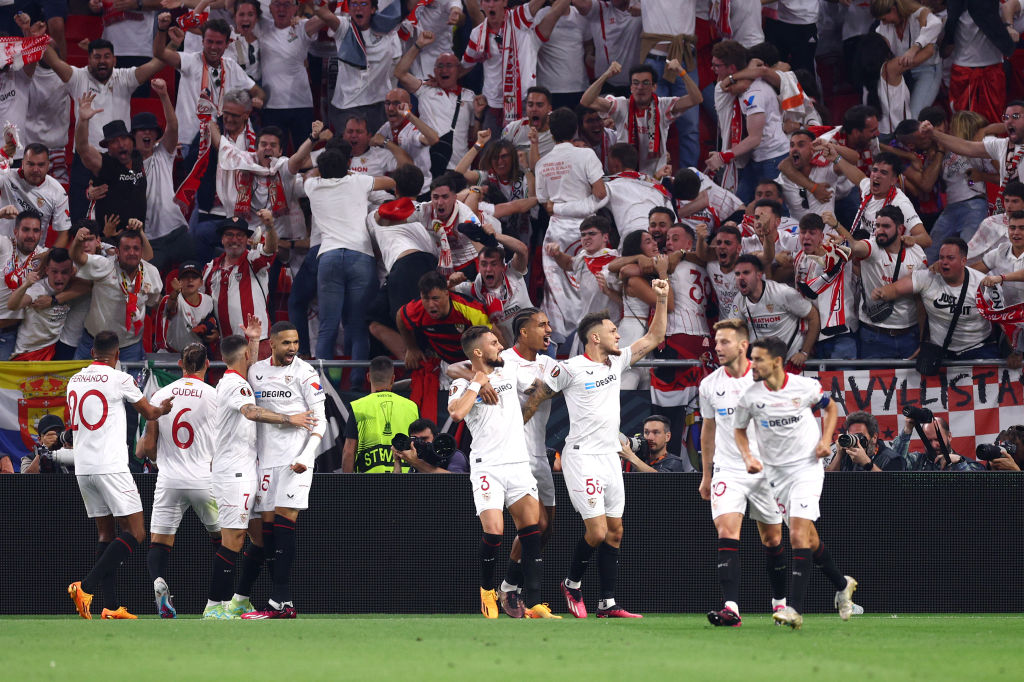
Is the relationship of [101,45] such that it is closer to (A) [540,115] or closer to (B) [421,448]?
(A) [540,115]

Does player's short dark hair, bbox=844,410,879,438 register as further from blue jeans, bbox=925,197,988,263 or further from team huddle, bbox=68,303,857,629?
blue jeans, bbox=925,197,988,263

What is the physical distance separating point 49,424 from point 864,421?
7453 mm

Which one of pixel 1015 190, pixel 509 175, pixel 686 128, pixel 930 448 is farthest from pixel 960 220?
pixel 509 175

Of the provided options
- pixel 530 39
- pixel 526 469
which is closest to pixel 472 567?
pixel 526 469

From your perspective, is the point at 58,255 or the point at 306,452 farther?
the point at 58,255

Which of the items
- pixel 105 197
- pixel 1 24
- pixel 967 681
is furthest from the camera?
pixel 1 24

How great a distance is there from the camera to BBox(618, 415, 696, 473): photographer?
11.9 m

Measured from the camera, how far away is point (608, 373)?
10.6 m

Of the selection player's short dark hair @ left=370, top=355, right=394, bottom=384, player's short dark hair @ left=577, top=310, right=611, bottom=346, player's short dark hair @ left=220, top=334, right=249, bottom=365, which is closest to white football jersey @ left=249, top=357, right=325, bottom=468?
player's short dark hair @ left=220, top=334, right=249, bottom=365

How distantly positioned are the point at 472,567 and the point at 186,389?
9.77ft

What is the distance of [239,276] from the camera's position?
13.9m

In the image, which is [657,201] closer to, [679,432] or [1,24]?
[679,432]

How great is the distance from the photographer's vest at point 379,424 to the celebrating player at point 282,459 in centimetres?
98

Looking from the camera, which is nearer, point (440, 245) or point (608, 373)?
point (608, 373)
